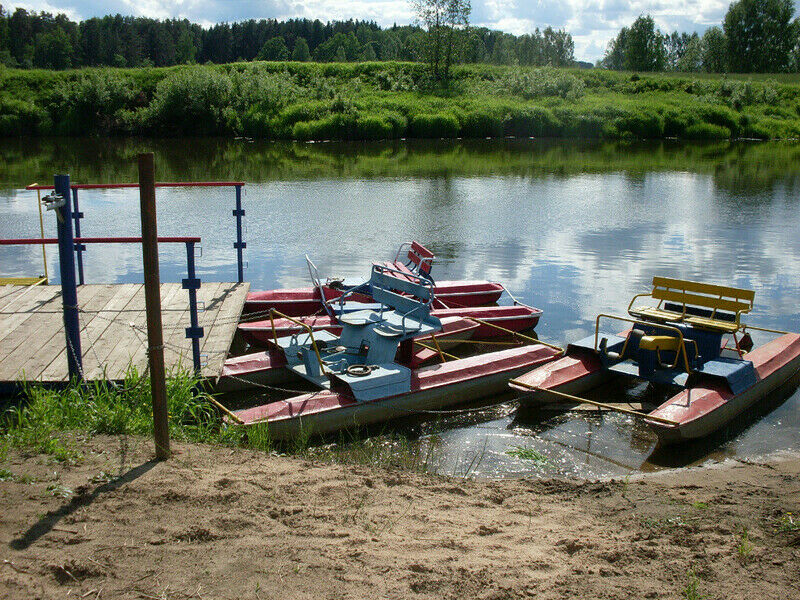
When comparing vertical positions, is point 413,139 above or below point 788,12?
below

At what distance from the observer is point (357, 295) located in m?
11.8

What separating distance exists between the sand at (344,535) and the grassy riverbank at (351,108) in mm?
40210

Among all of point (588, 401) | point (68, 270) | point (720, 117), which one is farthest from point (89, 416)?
point (720, 117)

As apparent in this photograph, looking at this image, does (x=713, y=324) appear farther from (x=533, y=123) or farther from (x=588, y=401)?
(x=533, y=123)

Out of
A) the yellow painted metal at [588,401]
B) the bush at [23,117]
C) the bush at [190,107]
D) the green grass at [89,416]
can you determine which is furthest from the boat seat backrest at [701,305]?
the bush at [23,117]

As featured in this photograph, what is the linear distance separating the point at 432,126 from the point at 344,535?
43101 mm

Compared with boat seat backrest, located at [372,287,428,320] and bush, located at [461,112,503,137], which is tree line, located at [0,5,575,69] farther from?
boat seat backrest, located at [372,287,428,320]

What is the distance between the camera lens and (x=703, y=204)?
24328 mm

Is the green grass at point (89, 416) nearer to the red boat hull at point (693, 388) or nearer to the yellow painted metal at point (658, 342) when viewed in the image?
the red boat hull at point (693, 388)

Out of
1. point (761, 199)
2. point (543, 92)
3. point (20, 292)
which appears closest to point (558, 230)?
point (761, 199)

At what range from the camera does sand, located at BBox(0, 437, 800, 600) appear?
157 inches

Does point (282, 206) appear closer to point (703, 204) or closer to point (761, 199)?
point (703, 204)

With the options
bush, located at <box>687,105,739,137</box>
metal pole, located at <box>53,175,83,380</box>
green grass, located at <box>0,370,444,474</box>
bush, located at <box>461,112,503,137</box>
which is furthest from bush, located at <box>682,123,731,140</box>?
metal pole, located at <box>53,175,83,380</box>

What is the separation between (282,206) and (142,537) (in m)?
18.5
